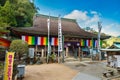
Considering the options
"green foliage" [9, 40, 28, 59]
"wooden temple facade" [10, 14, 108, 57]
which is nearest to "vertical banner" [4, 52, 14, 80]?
"green foliage" [9, 40, 28, 59]

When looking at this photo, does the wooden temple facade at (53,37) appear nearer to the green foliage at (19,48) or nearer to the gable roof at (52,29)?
the gable roof at (52,29)

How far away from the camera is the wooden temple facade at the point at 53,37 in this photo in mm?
20652

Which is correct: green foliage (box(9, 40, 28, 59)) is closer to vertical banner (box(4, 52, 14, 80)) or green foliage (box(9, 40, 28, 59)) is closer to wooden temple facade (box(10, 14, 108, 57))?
wooden temple facade (box(10, 14, 108, 57))

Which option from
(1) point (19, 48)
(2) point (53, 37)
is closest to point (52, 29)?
(2) point (53, 37)

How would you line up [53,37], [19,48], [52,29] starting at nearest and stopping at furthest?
[19,48] < [53,37] < [52,29]

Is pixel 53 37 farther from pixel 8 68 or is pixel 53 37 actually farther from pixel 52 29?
pixel 8 68

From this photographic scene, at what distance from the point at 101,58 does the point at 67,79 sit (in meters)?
12.9

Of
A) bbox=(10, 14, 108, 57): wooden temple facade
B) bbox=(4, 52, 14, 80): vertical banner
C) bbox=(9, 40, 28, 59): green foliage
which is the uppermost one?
bbox=(10, 14, 108, 57): wooden temple facade

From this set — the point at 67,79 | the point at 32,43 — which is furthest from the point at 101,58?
the point at 67,79

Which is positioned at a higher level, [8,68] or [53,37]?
[53,37]

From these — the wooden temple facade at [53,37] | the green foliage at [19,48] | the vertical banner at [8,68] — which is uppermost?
the wooden temple facade at [53,37]

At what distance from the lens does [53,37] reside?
2216 cm

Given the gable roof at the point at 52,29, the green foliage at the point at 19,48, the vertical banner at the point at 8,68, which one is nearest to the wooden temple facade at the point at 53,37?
the gable roof at the point at 52,29

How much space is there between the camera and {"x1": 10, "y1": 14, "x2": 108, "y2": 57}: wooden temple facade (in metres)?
20.7
